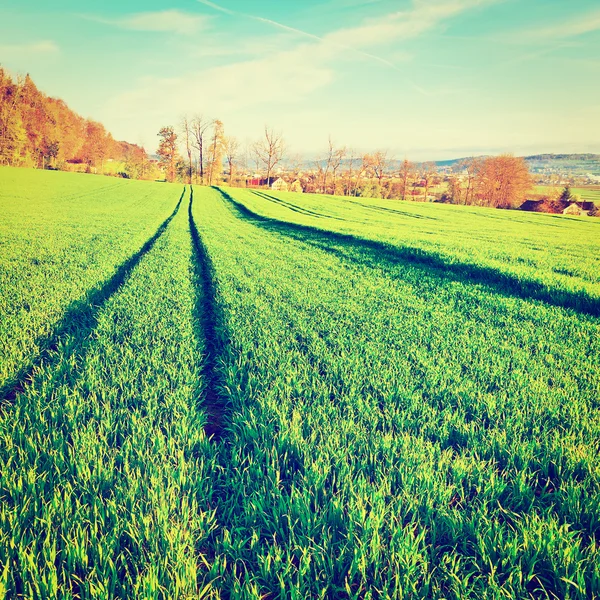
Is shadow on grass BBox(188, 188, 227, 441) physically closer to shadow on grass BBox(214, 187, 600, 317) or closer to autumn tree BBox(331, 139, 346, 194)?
shadow on grass BBox(214, 187, 600, 317)

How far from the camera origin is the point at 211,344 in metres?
5.68

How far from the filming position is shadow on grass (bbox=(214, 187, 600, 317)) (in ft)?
27.5

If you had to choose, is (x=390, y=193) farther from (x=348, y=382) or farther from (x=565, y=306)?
(x=348, y=382)

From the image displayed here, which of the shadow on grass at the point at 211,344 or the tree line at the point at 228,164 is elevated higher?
the tree line at the point at 228,164

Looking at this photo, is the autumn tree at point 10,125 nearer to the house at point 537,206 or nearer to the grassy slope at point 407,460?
the grassy slope at point 407,460

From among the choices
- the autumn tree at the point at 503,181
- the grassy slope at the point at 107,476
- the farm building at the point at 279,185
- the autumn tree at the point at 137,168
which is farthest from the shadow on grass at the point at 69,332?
the farm building at the point at 279,185

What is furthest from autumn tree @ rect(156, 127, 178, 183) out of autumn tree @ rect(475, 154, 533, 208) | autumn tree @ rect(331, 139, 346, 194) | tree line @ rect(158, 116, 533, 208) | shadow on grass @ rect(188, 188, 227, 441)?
shadow on grass @ rect(188, 188, 227, 441)

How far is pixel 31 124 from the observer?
74.8 m

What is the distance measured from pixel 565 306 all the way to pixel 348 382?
7120 millimetres

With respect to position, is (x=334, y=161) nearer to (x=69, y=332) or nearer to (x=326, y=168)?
(x=326, y=168)

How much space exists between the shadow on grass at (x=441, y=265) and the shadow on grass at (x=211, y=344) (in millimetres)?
5604

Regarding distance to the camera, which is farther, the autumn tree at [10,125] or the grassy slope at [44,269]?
the autumn tree at [10,125]

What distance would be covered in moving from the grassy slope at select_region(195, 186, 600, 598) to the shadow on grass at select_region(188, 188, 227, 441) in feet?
0.64

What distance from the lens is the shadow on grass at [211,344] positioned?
148 inches
